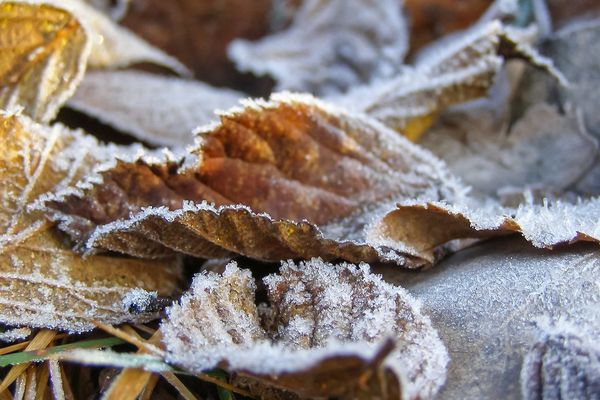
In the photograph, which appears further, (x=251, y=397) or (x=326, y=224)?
(x=326, y=224)

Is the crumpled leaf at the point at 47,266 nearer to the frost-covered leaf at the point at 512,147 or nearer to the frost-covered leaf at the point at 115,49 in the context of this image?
the frost-covered leaf at the point at 115,49

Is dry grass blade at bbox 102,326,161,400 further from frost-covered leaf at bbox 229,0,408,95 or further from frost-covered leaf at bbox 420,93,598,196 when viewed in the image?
→ frost-covered leaf at bbox 229,0,408,95

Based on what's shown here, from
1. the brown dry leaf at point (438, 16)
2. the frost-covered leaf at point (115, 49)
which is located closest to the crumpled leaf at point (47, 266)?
the frost-covered leaf at point (115, 49)

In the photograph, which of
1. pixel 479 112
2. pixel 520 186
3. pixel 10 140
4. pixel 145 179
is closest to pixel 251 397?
pixel 145 179

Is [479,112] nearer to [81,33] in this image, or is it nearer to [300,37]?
[300,37]

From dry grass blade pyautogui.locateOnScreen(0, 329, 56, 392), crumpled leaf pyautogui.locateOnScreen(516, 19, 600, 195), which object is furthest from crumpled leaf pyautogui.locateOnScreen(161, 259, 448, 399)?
crumpled leaf pyautogui.locateOnScreen(516, 19, 600, 195)

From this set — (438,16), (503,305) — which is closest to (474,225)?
(503,305)
